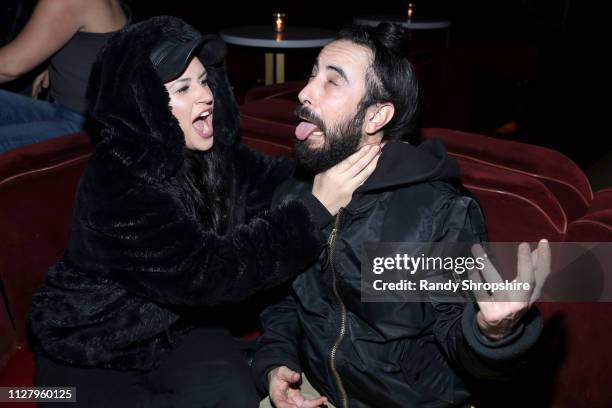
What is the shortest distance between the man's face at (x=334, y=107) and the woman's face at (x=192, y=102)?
0.31m

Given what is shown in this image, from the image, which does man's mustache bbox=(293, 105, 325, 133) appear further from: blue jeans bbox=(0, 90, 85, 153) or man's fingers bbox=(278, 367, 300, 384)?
blue jeans bbox=(0, 90, 85, 153)

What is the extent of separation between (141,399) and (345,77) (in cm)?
115

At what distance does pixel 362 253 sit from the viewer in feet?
5.33

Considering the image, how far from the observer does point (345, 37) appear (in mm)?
1761

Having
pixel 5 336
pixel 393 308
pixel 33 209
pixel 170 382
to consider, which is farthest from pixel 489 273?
pixel 5 336

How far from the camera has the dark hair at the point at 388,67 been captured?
5.63 ft

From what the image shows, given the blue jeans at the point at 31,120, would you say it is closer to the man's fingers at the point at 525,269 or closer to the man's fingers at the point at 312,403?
the man's fingers at the point at 312,403

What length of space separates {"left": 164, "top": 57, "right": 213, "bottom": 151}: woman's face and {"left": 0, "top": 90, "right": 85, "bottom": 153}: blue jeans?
1117 mm

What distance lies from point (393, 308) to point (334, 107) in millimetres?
600

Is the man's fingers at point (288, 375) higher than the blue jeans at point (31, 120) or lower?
lower

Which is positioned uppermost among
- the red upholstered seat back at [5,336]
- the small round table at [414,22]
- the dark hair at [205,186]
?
the dark hair at [205,186]

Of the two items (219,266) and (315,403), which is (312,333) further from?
(219,266)

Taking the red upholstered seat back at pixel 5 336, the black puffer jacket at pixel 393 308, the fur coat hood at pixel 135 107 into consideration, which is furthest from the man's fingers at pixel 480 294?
the red upholstered seat back at pixel 5 336

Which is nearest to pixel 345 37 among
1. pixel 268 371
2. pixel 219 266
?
pixel 219 266
